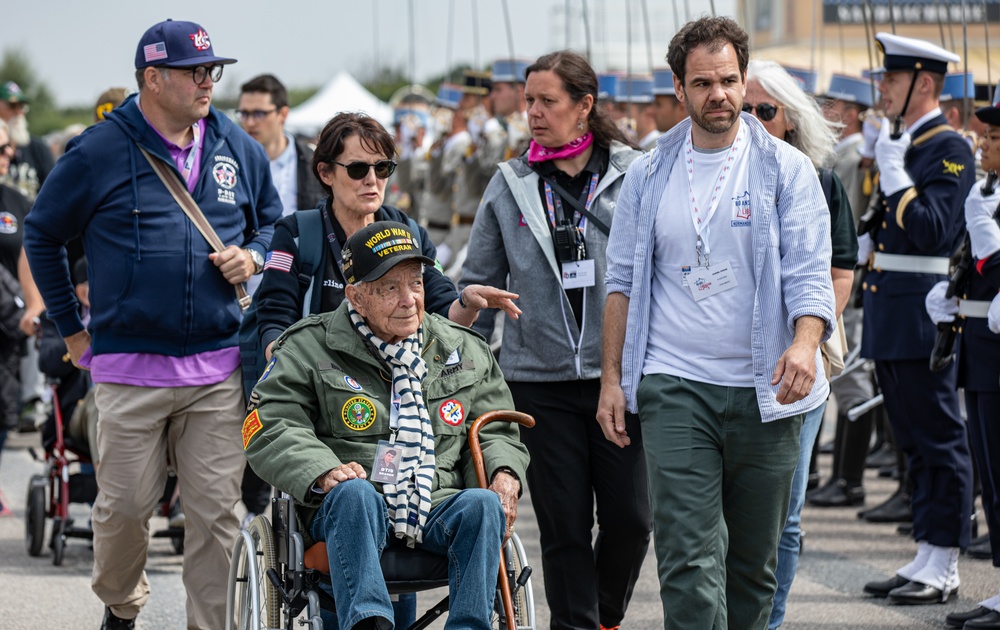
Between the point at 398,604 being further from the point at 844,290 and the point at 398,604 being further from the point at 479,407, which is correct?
the point at 844,290

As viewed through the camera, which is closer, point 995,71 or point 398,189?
point 398,189

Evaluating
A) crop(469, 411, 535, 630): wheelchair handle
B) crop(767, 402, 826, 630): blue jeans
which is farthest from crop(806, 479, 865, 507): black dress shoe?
crop(469, 411, 535, 630): wheelchair handle

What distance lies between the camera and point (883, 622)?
20.0ft

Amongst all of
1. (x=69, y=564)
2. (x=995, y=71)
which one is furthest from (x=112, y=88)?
(x=995, y=71)

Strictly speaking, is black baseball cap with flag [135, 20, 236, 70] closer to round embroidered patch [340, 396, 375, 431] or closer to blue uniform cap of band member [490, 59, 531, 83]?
round embroidered patch [340, 396, 375, 431]

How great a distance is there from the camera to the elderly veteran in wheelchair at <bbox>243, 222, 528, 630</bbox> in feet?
13.2

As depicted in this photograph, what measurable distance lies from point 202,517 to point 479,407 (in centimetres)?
144

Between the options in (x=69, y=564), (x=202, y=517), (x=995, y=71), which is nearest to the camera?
(x=202, y=517)

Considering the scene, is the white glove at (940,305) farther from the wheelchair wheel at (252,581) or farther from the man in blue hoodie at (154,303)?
the wheelchair wheel at (252,581)

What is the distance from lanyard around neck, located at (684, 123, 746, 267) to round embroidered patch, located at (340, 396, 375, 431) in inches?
43.0

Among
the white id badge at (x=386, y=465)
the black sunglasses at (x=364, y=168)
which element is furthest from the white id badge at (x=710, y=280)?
the black sunglasses at (x=364, y=168)

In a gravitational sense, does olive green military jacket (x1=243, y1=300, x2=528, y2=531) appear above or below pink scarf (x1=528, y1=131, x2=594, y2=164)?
below

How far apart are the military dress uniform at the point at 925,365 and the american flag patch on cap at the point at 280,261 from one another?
307 cm

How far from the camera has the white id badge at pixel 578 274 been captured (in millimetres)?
5145
